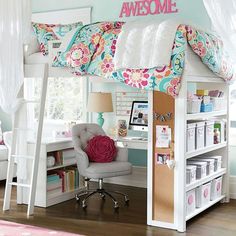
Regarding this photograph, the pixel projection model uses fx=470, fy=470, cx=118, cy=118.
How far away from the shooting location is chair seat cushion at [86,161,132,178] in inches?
197

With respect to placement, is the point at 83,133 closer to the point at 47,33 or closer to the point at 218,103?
the point at 47,33

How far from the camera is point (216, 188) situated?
204 inches

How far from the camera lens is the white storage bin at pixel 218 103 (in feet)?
16.7

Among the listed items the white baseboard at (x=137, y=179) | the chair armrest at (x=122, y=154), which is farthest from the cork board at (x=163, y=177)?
the white baseboard at (x=137, y=179)

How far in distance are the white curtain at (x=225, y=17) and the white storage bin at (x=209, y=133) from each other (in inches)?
47.8

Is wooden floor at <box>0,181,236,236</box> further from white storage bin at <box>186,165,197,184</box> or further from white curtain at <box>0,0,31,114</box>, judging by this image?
white curtain at <box>0,0,31,114</box>

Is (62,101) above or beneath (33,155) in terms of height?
above

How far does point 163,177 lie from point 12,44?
6.68ft

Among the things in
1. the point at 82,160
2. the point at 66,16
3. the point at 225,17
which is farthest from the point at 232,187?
the point at 66,16

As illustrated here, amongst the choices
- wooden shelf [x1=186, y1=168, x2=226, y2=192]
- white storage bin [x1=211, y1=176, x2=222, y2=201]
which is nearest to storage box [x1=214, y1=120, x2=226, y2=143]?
wooden shelf [x1=186, y1=168, x2=226, y2=192]

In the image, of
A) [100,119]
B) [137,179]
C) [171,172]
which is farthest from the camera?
[137,179]

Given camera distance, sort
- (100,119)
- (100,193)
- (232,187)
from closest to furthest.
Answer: (100,193), (232,187), (100,119)

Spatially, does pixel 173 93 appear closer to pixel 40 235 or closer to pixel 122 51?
pixel 122 51

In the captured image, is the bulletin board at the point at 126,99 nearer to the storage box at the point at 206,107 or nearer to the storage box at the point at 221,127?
the storage box at the point at 221,127
